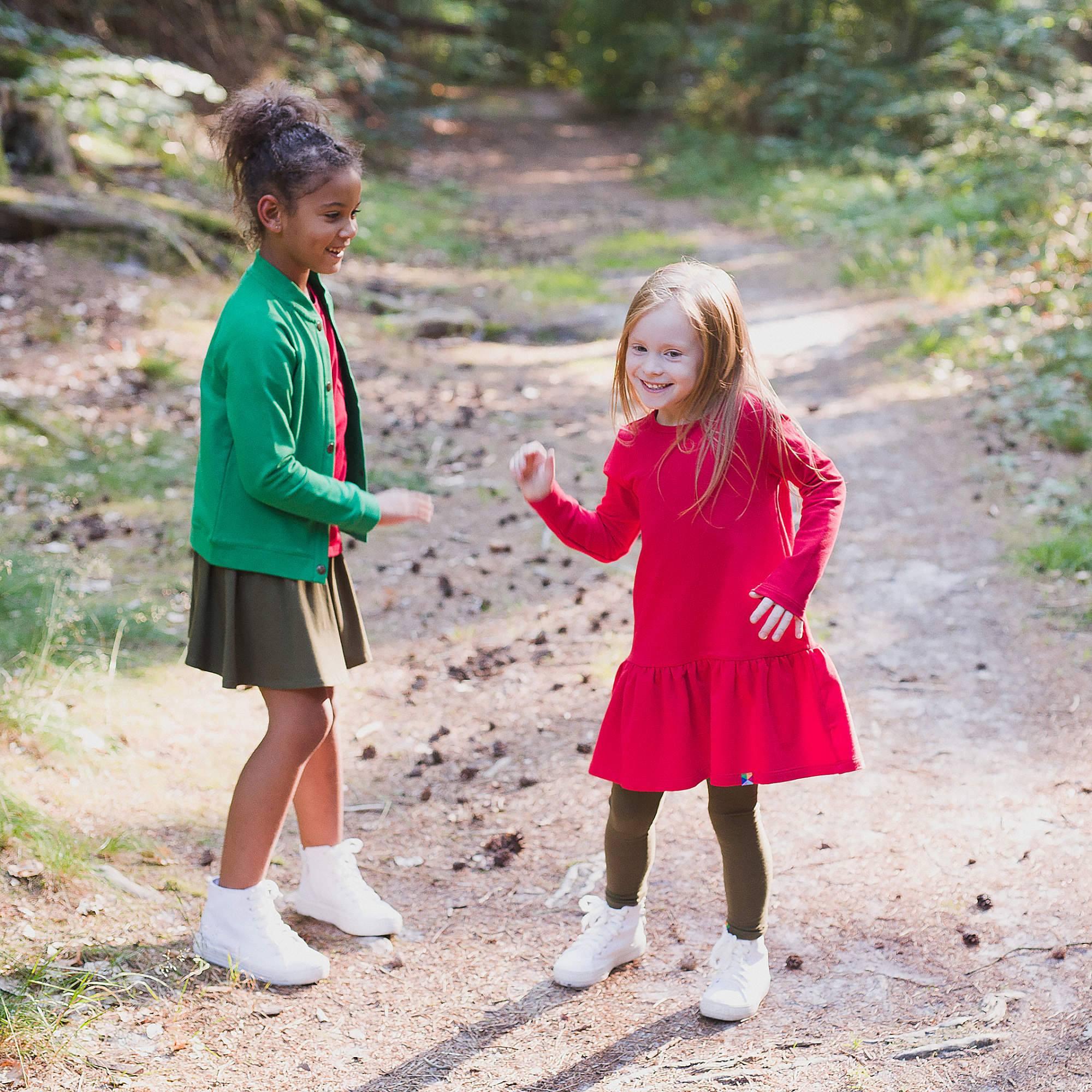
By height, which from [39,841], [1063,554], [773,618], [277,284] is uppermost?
[277,284]

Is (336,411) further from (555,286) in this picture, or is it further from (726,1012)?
(555,286)

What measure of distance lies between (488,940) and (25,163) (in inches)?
341

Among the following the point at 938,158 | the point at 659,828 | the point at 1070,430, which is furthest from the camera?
the point at 938,158

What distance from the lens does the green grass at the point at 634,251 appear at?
479 inches

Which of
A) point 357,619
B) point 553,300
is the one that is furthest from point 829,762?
point 553,300

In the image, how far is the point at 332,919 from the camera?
3061mm

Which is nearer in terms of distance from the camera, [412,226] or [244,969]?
[244,969]

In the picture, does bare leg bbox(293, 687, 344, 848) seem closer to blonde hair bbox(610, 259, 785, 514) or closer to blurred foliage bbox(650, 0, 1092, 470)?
blonde hair bbox(610, 259, 785, 514)

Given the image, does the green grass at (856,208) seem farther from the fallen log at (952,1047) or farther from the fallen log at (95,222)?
the fallen log at (952,1047)

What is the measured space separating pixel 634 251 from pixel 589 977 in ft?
36.6

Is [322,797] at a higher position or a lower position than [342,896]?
higher

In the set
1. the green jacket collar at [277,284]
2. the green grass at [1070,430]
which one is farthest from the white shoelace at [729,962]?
the green grass at [1070,430]

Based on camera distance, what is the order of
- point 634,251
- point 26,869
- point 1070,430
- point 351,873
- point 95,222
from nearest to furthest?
point 26,869 < point 351,873 < point 1070,430 < point 95,222 < point 634,251

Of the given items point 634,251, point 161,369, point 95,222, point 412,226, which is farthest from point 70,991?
point 412,226
